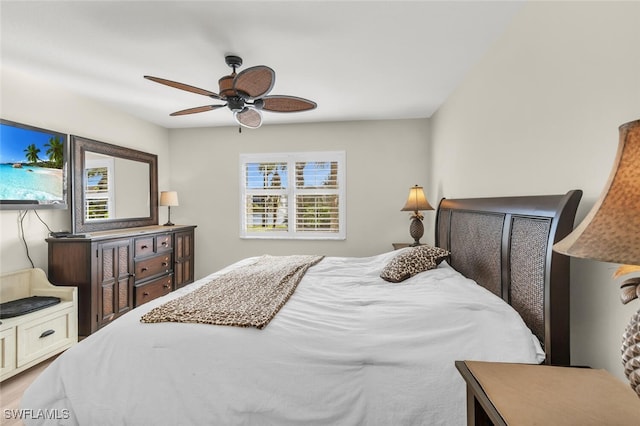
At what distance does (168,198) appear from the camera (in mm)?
4348

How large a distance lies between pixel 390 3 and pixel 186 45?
4.78ft

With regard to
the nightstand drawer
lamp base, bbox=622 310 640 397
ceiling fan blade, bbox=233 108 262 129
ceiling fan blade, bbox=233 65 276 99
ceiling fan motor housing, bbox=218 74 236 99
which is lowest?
the nightstand drawer

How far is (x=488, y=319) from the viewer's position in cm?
138

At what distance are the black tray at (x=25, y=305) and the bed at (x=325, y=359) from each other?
1.35 meters

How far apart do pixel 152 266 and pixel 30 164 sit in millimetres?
1555

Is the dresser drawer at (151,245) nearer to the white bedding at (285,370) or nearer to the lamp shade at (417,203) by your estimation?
the white bedding at (285,370)

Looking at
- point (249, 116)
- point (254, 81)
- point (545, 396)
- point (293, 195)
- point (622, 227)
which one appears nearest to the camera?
point (622, 227)

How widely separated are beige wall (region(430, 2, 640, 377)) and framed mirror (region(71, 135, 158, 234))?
12.5 ft

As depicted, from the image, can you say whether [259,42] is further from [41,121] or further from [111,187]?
[111,187]

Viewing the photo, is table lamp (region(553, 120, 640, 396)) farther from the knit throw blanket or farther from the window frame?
the window frame

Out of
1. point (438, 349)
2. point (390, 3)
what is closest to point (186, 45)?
point (390, 3)

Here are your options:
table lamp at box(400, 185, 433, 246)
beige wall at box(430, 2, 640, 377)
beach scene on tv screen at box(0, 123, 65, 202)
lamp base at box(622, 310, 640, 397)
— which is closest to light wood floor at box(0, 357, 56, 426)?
beach scene on tv screen at box(0, 123, 65, 202)

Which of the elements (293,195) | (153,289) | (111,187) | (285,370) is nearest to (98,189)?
(111,187)

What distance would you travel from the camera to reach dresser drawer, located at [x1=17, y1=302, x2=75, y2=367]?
2358mm
